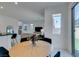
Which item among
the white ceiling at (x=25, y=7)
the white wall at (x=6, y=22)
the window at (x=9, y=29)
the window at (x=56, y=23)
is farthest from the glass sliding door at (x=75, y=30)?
the window at (x=9, y=29)

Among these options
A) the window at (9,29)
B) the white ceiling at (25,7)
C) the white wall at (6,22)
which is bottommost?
the window at (9,29)

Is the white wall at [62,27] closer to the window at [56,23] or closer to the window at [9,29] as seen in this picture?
the window at [56,23]

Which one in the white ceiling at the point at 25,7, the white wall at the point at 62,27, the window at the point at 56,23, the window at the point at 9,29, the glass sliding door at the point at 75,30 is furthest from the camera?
the window at the point at 9,29

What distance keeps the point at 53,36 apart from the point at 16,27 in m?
6.46

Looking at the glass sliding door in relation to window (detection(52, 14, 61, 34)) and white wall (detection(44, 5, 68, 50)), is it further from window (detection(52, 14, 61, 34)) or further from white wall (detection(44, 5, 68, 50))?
window (detection(52, 14, 61, 34))

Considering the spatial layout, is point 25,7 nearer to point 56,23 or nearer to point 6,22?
point 56,23

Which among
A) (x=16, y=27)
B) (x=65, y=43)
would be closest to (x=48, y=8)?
(x=65, y=43)

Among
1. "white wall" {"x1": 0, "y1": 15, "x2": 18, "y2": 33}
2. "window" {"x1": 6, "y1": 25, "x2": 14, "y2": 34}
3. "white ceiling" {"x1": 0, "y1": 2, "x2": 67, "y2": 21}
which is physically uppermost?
"white ceiling" {"x1": 0, "y1": 2, "x2": 67, "y2": 21}

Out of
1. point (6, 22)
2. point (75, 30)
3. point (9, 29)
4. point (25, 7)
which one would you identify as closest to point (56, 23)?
point (25, 7)

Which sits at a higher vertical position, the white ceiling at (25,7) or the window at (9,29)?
the white ceiling at (25,7)

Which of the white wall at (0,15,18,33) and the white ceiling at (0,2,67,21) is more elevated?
the white ceiling at (0,2,67,21)

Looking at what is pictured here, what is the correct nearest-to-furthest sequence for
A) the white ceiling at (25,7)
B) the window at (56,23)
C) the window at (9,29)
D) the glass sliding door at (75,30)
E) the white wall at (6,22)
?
1. the glass sliding door at (75,30)
2. the white ceiling at (25,7)
3. the window at (56,23)
4. the white wall at (6,22)
5. the window at (9,29)

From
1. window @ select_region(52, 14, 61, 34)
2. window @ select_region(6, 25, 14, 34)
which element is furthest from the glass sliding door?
window @ select_region(6, 25, 14, 34)

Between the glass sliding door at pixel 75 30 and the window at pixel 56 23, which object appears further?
the window at pixel 56 23
